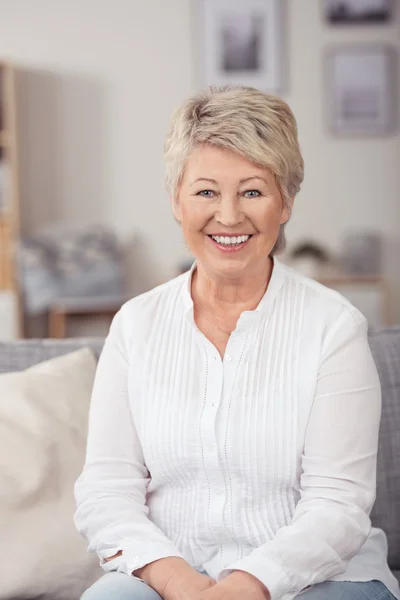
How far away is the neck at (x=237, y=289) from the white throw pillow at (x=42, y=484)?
352mm

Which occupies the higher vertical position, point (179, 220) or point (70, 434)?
point (179, 220)

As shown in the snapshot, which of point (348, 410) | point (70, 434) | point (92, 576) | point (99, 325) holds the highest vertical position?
point (348, 410)

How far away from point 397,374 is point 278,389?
38 centimetres

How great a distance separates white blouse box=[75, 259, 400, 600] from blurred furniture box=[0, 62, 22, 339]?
12.3 ft

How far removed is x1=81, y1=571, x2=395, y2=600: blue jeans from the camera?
1221mm

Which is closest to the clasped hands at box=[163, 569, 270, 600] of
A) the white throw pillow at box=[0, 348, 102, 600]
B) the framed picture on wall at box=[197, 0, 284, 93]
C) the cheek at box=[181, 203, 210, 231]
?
the white throw pillow at box=[0, 348, 102, 600]

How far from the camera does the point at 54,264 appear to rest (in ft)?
16.8

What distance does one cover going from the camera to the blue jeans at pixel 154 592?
1.22 m

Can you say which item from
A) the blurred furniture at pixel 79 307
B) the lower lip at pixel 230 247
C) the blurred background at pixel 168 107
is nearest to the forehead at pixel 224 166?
the lower lip at pixel 230 247

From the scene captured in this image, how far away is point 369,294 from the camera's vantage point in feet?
16.3

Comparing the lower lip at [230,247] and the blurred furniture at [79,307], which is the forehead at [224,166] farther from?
the blurred furniture at [79,307]

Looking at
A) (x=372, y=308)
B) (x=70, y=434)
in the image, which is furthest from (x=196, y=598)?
(x=372, y=308)

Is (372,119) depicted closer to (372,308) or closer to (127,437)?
(372,308)

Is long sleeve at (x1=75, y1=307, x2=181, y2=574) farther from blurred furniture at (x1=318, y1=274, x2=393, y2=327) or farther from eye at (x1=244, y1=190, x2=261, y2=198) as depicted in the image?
blurred furniture at (x1=318, y1=274, x2=393, y2=327)
